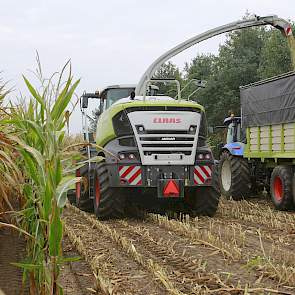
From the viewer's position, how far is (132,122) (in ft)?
24.2

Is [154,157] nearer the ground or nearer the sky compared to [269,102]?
nearer the ground

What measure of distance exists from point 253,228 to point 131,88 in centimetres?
371

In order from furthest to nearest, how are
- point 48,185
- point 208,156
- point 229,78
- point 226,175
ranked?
point 229,78
point 226,175
point 208,156
point 48,185

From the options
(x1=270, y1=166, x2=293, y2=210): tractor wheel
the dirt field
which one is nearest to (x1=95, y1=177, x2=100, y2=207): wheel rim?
the dirt field

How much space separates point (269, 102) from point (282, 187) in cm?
166

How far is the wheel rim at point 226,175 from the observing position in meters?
10.9

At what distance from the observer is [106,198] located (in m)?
7.29

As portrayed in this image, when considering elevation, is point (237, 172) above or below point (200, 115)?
below

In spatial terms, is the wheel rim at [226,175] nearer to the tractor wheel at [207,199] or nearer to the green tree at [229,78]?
the tractor wheel at [207,199]

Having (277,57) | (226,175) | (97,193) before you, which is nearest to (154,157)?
(97,193)

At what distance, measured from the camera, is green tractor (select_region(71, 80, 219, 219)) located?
7.16 metres

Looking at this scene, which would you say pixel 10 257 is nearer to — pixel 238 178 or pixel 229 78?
pixel 238 178

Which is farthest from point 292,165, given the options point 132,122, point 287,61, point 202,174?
point 287,61

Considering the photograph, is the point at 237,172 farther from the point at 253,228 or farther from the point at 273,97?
the point at 253,228
